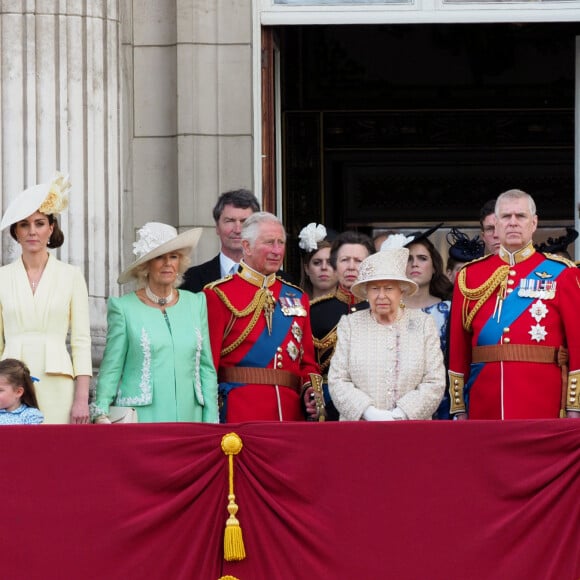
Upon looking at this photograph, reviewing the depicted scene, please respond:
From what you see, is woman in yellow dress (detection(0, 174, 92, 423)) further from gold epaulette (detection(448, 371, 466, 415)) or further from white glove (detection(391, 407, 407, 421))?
gold epaulette (detection(448, 371, 466, 415))

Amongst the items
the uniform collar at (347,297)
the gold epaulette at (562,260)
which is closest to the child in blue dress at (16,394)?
the uniform collar at (347,297)

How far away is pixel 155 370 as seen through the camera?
341 inches

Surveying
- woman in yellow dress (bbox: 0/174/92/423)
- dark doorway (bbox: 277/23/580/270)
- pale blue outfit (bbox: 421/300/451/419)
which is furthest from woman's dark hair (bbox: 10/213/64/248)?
dark doorway (bbox: 277/23/580/270)

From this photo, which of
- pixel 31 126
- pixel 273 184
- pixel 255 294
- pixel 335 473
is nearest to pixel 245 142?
pixel 273 184

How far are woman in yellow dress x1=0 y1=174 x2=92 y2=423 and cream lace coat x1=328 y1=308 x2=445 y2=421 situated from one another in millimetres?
1177

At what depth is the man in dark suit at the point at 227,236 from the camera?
31.4ft

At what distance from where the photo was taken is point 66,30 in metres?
10.7

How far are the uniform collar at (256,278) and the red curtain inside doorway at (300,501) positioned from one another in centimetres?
139

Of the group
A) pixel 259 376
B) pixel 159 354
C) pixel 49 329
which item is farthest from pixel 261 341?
pixel 49 329

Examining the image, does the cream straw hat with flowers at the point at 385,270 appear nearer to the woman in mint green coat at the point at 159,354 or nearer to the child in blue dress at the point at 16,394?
the woman in mint green coat at the point at 159,354

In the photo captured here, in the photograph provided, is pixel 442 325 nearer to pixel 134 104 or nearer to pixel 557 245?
pixel 557 245

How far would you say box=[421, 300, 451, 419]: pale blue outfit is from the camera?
9.16 meters

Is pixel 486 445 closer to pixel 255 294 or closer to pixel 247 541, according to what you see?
pixel 247 541

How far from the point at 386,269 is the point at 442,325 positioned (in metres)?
0.85
